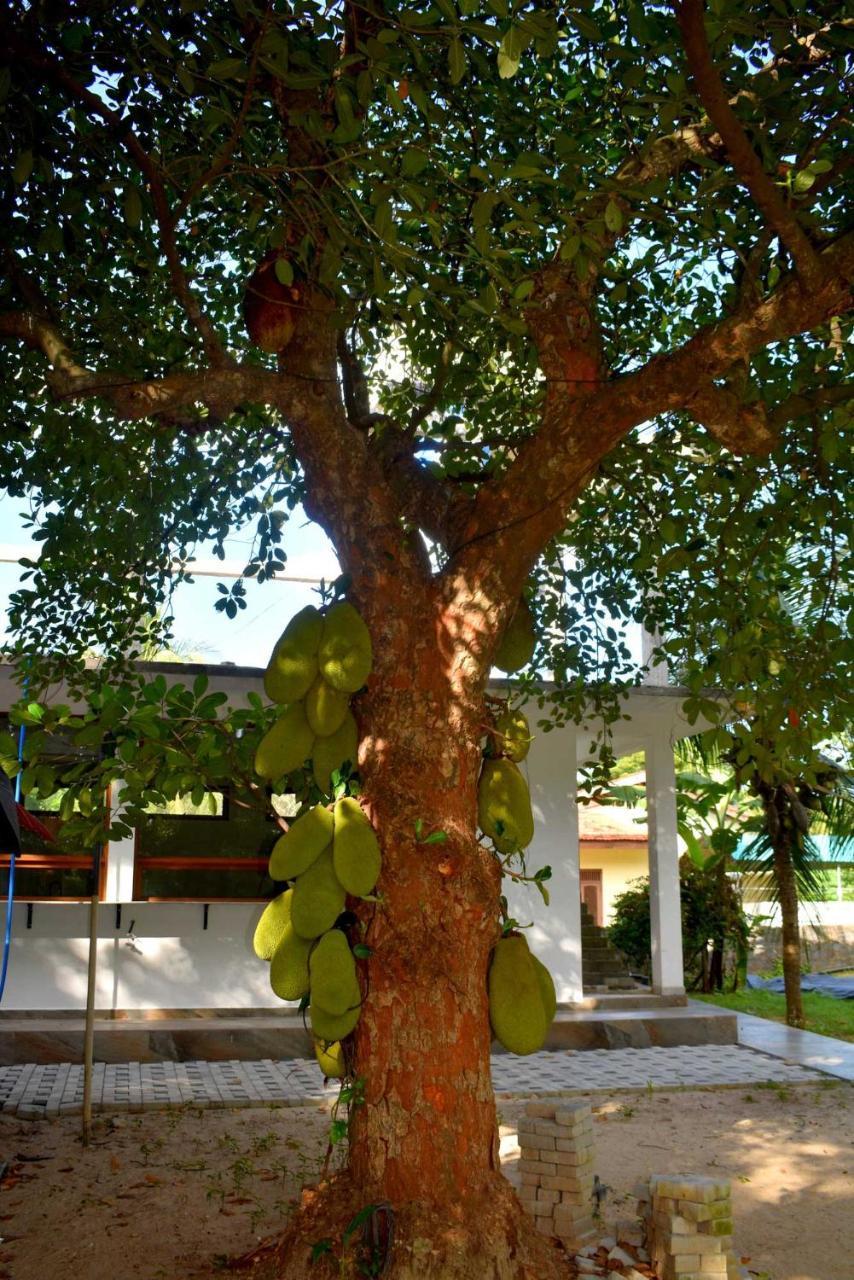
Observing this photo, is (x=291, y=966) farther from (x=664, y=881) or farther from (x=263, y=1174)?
(x=664, y=881)

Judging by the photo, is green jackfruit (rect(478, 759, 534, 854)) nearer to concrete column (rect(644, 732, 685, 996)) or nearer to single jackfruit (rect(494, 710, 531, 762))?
single jackfruit (rect(494, 710, 531, 762))

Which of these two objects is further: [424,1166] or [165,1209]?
[165,1209]

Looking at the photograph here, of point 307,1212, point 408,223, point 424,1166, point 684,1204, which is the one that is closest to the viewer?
point 424,1166

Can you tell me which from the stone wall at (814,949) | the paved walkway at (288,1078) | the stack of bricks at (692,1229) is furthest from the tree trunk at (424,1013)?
the stone wall at (814,949)

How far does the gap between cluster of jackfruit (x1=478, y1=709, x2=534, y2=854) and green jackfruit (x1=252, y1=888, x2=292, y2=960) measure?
2.15ft

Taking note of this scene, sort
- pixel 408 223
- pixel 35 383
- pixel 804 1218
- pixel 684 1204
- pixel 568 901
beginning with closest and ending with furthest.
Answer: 1. pixel 684 1204
2. pixel 408 223
3. pixel 804 1218
4. pixel 35 383
5. pixel 568 901

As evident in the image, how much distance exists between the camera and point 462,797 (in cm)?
350

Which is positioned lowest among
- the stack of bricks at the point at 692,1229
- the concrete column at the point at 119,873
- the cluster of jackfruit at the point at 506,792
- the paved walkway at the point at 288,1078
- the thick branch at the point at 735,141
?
the paved walkway at the point at 288,1078

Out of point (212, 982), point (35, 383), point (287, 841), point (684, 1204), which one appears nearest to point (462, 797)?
point (287, 841)

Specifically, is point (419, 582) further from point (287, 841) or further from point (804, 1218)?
point (804, 1218)

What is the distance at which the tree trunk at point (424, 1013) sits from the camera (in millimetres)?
3234

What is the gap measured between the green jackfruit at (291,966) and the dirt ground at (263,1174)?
53.1 inches

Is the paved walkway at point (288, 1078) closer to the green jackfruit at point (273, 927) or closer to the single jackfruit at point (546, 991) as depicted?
the single jackfruit at point (546, 991)

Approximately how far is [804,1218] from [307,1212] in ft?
8.46
